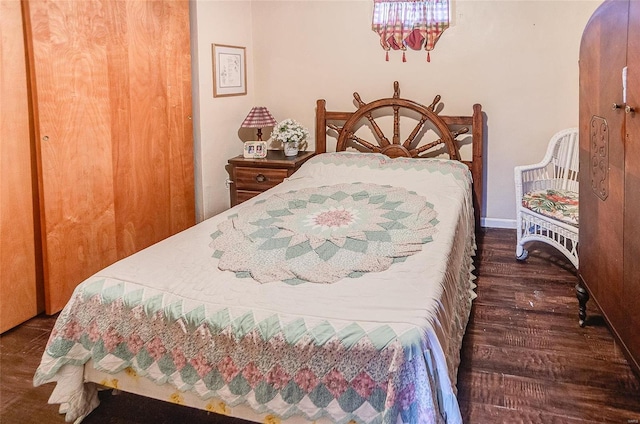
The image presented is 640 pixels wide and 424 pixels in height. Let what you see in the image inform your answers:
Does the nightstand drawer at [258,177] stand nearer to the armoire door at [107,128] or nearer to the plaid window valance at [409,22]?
the armoire door at [107,128]

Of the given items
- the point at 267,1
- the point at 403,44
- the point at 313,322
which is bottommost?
the point at 313,322

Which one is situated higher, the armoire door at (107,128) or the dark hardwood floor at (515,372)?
the armoire door at (107,128)

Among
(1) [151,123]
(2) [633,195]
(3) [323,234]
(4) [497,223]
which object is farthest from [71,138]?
(4) [497,223]

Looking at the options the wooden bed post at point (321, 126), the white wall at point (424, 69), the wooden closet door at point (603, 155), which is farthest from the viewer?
the wooden bed post at point (321, 126)

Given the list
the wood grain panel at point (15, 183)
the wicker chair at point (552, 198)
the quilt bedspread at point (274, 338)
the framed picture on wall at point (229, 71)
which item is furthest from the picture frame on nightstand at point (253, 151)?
the quilt bedspread at point (274, 338)

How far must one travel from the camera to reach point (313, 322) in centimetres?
167

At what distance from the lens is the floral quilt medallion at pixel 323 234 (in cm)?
209

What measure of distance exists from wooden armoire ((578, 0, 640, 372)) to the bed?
556 millimetres

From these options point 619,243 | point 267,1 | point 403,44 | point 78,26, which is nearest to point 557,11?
point 403,44

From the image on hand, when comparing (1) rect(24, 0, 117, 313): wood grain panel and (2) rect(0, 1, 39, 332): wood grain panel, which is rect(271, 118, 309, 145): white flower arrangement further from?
(2) rect(0, 1, 39, 332): wood grain panel

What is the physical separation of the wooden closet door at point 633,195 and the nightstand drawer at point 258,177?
251 cm

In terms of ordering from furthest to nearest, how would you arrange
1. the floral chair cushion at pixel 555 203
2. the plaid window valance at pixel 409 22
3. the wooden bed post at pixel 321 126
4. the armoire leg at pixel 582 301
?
the wooden bed post at pixel 321 126 < the plaid window valance at pixel 409 22 < the floral chair cushion at pixel 555 203 < the armoire leg at pixel 582 301

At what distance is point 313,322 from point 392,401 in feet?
1.04

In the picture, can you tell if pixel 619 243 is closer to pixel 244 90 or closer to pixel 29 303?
pixel 29 303
